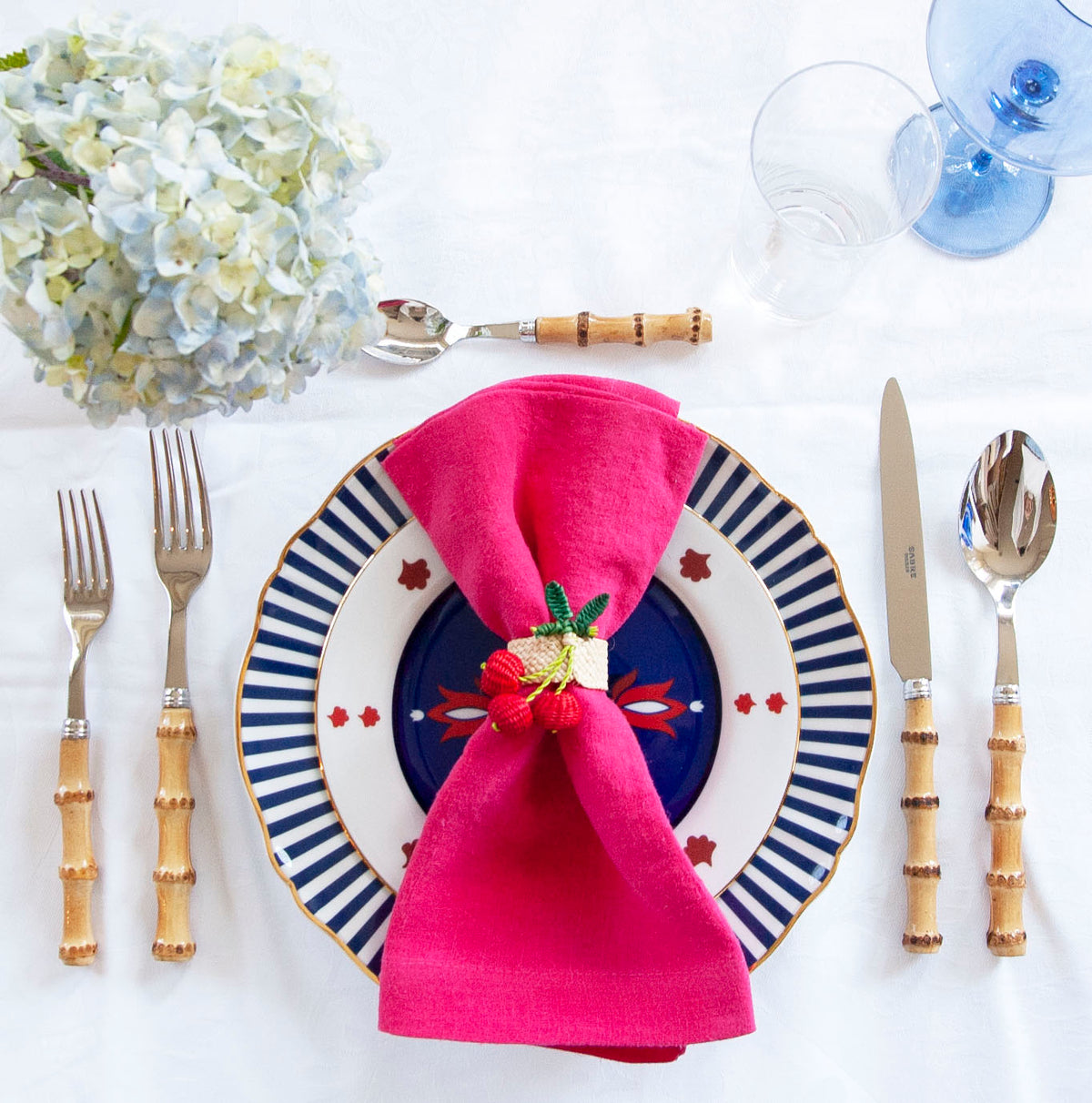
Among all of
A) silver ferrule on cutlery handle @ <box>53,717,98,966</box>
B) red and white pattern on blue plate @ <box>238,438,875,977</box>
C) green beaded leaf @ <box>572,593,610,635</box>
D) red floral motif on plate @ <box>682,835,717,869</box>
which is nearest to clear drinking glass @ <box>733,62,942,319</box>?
red and white pattern on blue plate @ <box>238,438,875,977</box>

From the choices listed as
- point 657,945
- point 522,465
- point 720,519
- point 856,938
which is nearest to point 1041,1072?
point 856,938

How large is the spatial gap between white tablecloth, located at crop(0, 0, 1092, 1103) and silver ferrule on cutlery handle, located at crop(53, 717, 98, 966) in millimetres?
15

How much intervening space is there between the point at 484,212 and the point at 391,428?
7.3 inches

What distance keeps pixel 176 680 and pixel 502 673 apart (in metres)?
0.27

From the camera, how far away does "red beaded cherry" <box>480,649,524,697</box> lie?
53 centimetres

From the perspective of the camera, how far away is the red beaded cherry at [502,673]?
1.72ft

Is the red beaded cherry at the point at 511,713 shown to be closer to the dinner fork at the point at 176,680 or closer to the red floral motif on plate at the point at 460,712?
the red floral motif on plate at the point at 460,712

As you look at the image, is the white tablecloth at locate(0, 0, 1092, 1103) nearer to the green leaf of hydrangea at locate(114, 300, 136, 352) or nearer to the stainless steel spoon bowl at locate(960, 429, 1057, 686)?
the stainless steel spoon bowl at locate(960, 429, 1057, 686)

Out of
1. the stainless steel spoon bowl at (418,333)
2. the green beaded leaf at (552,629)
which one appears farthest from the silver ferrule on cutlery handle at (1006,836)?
the stainless steel spoon bowl at (418,333)

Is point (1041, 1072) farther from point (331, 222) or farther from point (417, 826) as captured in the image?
point (331, 222)

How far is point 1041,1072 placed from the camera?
631 millimetres

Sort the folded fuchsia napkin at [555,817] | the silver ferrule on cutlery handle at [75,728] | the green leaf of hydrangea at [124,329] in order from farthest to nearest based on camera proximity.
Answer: the silver ferrule on cutlery handle at [75,728], the folded fuchsia napkin at [555,817], the green leaf of hydrangea at [124,329]

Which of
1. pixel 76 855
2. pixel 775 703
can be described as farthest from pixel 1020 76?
pixel 76 855

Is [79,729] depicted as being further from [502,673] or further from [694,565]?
[694,565]
